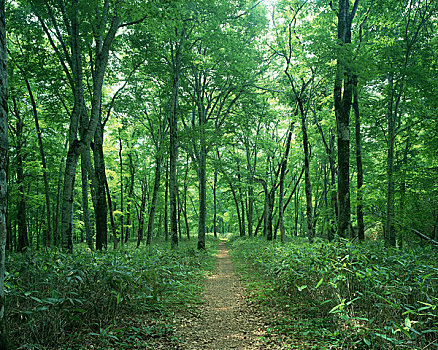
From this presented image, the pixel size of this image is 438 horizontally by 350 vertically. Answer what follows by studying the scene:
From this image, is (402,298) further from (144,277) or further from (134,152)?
(134,152)

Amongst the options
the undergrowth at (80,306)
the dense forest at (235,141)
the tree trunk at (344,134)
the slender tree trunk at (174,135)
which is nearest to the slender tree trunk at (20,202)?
the dense forest at (235,141)

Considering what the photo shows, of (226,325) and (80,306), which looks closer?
(80,306)

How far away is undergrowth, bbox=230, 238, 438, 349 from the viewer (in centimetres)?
320

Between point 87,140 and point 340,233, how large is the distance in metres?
7.71

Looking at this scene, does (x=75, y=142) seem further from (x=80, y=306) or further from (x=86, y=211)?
(x=80, y=306)

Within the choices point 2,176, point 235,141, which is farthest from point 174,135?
point 2,176

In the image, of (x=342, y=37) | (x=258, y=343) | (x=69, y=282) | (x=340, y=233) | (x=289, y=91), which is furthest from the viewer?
(x=289, y=91)

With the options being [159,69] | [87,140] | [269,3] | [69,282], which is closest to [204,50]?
[159,69]

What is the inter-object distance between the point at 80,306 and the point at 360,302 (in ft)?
14.5

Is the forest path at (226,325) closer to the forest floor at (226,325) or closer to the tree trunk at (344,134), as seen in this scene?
the forest floor at (226,325)

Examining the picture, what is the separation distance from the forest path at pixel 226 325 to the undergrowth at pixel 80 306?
428 millimetres

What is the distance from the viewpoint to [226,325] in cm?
467

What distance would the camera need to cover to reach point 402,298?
3781 mm

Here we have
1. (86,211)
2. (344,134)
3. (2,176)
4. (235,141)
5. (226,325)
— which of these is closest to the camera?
(2,176)
